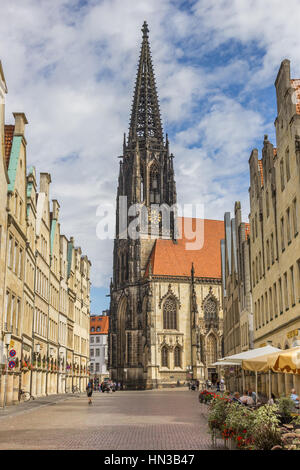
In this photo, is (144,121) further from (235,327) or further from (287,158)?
(287,158)

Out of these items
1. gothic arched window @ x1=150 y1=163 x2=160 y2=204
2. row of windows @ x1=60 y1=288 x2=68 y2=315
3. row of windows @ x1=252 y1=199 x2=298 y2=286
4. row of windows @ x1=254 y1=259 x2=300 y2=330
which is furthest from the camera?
gothic arched window @ x1=150 y1=163 x2=160 y2=204

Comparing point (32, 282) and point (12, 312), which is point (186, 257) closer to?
point (32, 282)

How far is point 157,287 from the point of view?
84812 millimetres

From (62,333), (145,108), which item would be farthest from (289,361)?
(145,108)

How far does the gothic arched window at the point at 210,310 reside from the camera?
86.6 meters

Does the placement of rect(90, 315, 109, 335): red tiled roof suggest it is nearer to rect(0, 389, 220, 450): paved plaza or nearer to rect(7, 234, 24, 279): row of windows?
rect(7, 234, 24, 279): row of windows

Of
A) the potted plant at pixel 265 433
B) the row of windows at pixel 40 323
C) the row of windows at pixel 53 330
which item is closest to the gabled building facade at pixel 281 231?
the potted plant at pixel 265 433

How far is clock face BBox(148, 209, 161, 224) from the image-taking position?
93.0 meters

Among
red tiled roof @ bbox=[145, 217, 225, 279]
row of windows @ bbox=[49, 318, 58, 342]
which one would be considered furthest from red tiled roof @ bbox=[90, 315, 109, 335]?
row of windows @ bbox=[49, 318, 58, 342]

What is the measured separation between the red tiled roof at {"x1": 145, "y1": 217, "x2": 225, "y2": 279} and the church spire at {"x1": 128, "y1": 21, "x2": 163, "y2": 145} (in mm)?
16542

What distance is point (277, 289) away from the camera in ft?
89.4
